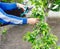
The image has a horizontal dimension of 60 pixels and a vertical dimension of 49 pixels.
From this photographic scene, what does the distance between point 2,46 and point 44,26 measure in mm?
3129

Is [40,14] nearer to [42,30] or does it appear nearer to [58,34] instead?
[42,30]

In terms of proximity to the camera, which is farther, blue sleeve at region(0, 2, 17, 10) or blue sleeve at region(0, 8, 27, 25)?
blue sleeve at region(0, 2, 17, 10)

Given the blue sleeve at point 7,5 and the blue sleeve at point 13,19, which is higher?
the blue sleeve at point 13,19

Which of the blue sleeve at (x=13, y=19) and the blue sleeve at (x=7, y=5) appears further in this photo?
the blue sleeve at (x=7, y=5)

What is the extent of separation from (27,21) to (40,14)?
66 cm

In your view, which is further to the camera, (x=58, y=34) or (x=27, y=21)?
(x=58, y=34)

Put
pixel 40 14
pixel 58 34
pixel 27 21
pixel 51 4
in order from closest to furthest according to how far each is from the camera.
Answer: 1. pixel 40 14
2. pixel 27 21
3. pixel 51 4
4. pixel 58 34

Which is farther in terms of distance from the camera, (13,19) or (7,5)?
(7,5)

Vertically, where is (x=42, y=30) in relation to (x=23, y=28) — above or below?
above

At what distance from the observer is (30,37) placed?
9.29ft

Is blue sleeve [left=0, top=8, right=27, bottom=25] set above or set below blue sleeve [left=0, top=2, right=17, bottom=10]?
above

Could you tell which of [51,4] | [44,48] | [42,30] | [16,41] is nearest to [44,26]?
[42,30]

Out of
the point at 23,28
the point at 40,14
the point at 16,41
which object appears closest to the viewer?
the point at 40,14

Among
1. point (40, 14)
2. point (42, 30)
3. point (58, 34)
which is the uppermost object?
point (40, 14)
